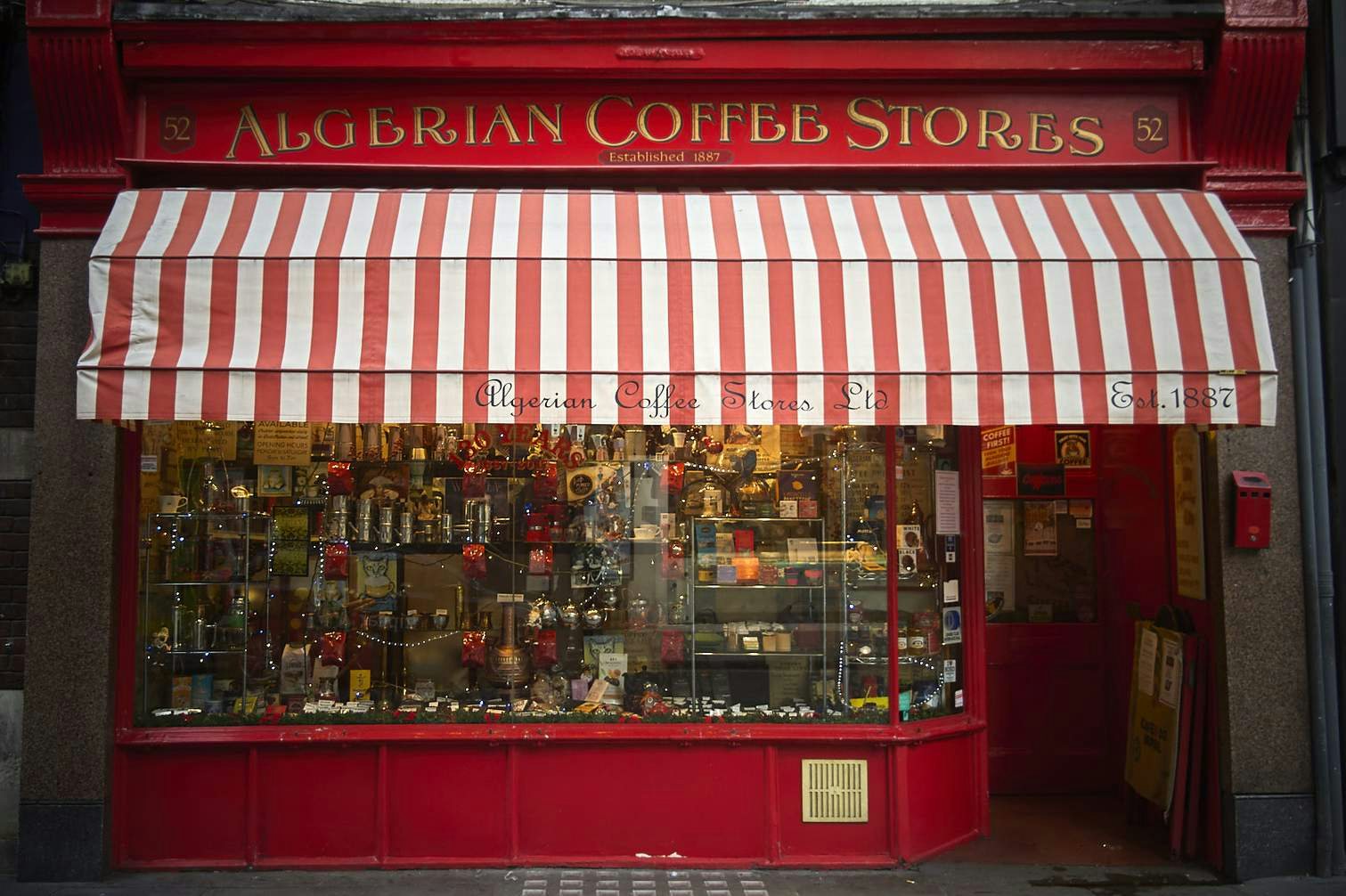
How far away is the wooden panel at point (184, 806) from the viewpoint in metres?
6.03

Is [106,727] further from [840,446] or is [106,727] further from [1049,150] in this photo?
[1049,150]

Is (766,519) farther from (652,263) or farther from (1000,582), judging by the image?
(1000,582)

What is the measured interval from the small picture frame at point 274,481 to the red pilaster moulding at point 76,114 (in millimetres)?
1911

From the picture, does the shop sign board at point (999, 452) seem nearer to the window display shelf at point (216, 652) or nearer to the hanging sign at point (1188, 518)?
the hanging sign at point (1188, 518)

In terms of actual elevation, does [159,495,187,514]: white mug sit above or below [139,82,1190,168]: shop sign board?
below

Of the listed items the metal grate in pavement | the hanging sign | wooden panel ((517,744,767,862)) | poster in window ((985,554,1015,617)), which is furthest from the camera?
poster in window ((985,554,1015,617))

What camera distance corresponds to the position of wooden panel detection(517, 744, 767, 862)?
6.13m

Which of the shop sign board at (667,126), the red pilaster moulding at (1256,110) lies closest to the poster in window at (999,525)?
the red pilaster moulding at (1256,110)

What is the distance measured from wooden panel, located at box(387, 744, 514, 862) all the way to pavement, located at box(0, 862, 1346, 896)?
0.15m

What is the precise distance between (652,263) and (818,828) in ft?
12.8

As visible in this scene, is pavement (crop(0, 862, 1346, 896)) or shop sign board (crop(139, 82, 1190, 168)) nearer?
pavement (crop(0, 862, 1346, 896))

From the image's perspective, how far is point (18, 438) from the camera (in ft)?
20.6

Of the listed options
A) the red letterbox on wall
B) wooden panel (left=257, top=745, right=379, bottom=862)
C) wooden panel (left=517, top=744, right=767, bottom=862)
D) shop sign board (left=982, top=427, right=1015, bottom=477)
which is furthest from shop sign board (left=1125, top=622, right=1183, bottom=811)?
wooden panel (left=257, top=745, right=379, bottom=862)

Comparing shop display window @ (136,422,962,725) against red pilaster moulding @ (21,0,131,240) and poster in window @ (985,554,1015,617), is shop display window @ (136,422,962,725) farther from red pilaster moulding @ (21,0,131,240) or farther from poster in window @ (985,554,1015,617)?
red pilaster moulding @ (21,0,131,240)
